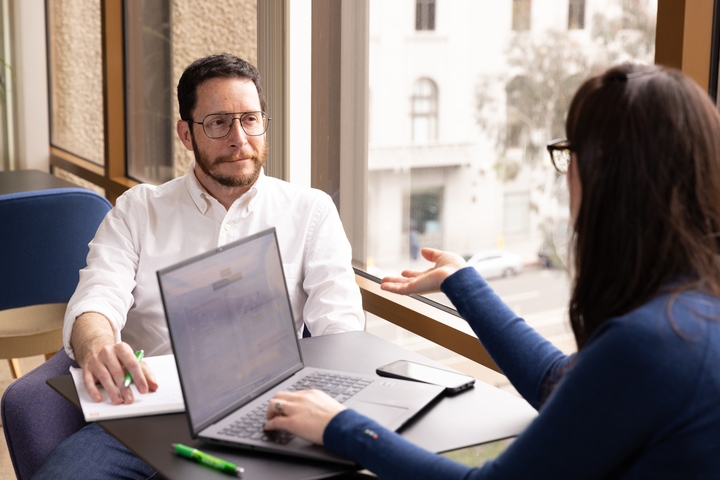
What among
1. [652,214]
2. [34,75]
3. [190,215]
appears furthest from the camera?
[34,75]

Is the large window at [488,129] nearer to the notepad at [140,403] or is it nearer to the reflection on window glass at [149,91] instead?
the notepad at [140,403]

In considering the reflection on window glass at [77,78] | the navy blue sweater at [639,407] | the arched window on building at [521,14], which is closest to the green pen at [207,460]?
the navy blue sweater at [639,407]

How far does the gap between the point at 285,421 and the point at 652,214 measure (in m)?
0.57

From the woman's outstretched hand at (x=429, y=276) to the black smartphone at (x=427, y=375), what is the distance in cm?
14

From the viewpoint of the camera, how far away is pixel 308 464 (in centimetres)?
108

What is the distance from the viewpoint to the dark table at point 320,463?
1066mm

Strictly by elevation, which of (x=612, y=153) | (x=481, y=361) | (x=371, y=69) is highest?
(x=371, y=69)

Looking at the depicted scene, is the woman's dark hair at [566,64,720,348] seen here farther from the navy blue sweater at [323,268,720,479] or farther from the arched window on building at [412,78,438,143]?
the arched window on building at [412,78,438,143]

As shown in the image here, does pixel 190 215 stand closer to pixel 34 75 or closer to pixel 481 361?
pixel 481 361

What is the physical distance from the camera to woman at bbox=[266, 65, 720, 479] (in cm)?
82

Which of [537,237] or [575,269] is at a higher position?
[575,269]

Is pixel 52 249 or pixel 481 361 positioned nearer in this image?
pixel 481 361

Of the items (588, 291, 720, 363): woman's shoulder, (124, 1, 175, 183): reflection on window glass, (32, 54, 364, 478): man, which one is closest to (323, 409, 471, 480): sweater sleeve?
(588, 291, 720, 363): woman's shoulder

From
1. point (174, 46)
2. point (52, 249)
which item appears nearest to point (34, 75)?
point (174, 46)
